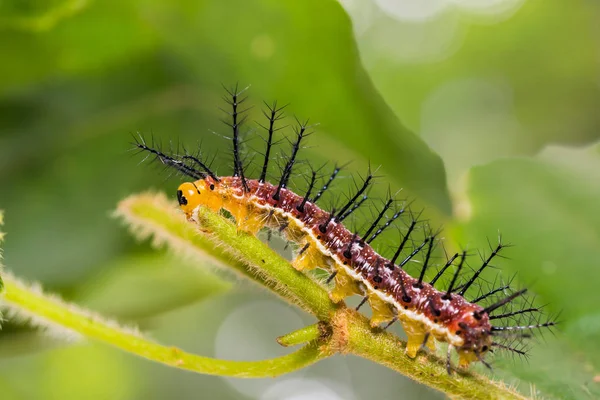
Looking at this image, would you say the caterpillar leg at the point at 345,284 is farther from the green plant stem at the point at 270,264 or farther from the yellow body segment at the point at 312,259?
the green plant stem at the point at 270,264

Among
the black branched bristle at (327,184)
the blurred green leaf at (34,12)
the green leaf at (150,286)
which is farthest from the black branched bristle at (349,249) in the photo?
the blurred green leaf at (34,12)

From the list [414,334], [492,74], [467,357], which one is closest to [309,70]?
[414,334]

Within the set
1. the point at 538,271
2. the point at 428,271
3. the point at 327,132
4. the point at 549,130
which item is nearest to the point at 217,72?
the point at 327,132

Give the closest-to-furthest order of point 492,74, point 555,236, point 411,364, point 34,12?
point 411,364 < point 555,236 < point 34,12 < point 492,74

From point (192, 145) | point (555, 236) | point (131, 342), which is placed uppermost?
point (555, 236)

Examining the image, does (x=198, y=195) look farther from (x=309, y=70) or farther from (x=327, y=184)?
(x=309, y=70)

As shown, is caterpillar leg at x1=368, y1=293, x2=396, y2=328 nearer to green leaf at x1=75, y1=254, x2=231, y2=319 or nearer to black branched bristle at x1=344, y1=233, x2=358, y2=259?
black branched bristle at x1=344, y1=233, x2=358, y2=259

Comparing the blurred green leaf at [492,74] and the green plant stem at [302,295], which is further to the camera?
the blurred green leaf at [492,74]
